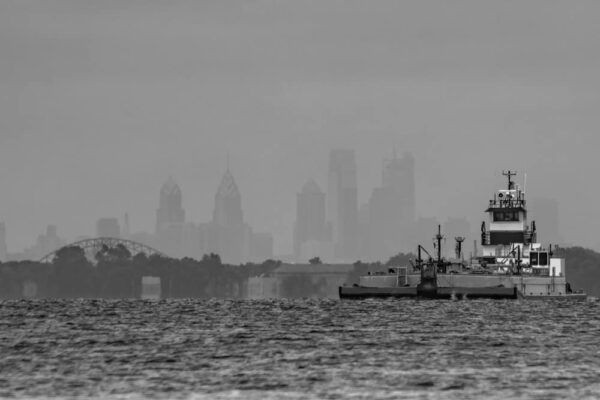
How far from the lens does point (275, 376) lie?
86.9 metres

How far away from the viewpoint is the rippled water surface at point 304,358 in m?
80.3

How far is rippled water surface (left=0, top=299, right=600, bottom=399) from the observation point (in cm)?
8031

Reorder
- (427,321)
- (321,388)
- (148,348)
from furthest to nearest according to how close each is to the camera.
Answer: (427,321)
(148,348)
(321,388)

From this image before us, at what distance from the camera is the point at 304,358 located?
99188 millimetres

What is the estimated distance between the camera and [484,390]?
→ 262ft

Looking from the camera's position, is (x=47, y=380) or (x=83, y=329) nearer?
(x=47, y=380)

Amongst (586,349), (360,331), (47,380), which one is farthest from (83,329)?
(47,380)

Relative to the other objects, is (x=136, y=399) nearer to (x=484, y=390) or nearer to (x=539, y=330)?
(x=484, y=390)

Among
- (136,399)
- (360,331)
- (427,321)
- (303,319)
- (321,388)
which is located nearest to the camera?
(136,399)

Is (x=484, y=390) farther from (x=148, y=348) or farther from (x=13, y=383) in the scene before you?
(x=148, y=348)

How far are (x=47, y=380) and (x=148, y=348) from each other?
2411cm

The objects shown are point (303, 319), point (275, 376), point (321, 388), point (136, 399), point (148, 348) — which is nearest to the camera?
point (136, 399)

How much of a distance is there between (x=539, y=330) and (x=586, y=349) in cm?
2589

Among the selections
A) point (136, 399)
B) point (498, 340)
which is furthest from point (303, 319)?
point (136, 399)
